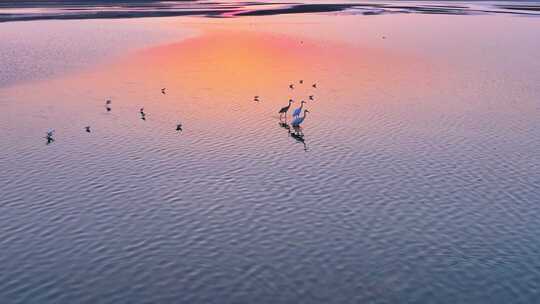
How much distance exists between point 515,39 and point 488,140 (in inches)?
2222

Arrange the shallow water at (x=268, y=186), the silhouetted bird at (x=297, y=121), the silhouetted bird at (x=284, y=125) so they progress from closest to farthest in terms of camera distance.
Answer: the shallow water at (x=268, y=186) → the silhouetted bird at (x=297, y=121) → the silhouetted bird at (x=284, y=125)

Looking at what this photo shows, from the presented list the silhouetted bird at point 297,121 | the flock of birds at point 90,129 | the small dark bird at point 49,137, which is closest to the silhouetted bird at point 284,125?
the silhouetted bird at point 297,121

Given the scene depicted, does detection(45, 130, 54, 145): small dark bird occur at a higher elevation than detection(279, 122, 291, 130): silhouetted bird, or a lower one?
higher

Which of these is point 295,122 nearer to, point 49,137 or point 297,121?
point 297,121

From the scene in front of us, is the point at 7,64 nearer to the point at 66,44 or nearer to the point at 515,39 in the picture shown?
the point at 66,44

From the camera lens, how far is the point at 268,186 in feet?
96.1

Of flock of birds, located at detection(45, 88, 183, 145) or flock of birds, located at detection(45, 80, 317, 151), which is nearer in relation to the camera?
flock of birds, located at detection(45, 88, 183, 145)

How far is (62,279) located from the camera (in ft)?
66.5

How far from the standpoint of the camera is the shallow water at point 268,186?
20547 millimetres

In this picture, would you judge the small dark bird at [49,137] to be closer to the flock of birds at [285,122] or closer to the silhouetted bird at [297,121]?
the flock of birds at [285,122]

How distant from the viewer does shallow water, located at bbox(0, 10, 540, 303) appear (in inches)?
809

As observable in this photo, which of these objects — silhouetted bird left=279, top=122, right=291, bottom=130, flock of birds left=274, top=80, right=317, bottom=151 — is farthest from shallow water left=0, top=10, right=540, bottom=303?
flock of birds left=274, top=80, right=317, bottom=151

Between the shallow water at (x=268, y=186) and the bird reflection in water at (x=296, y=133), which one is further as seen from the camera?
the bird reflection in water at (x=296, y=133)

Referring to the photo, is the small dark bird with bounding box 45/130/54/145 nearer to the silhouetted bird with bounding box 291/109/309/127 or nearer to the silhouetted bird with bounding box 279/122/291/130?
the silhouetted bird with bounding box 279/122/291/130
